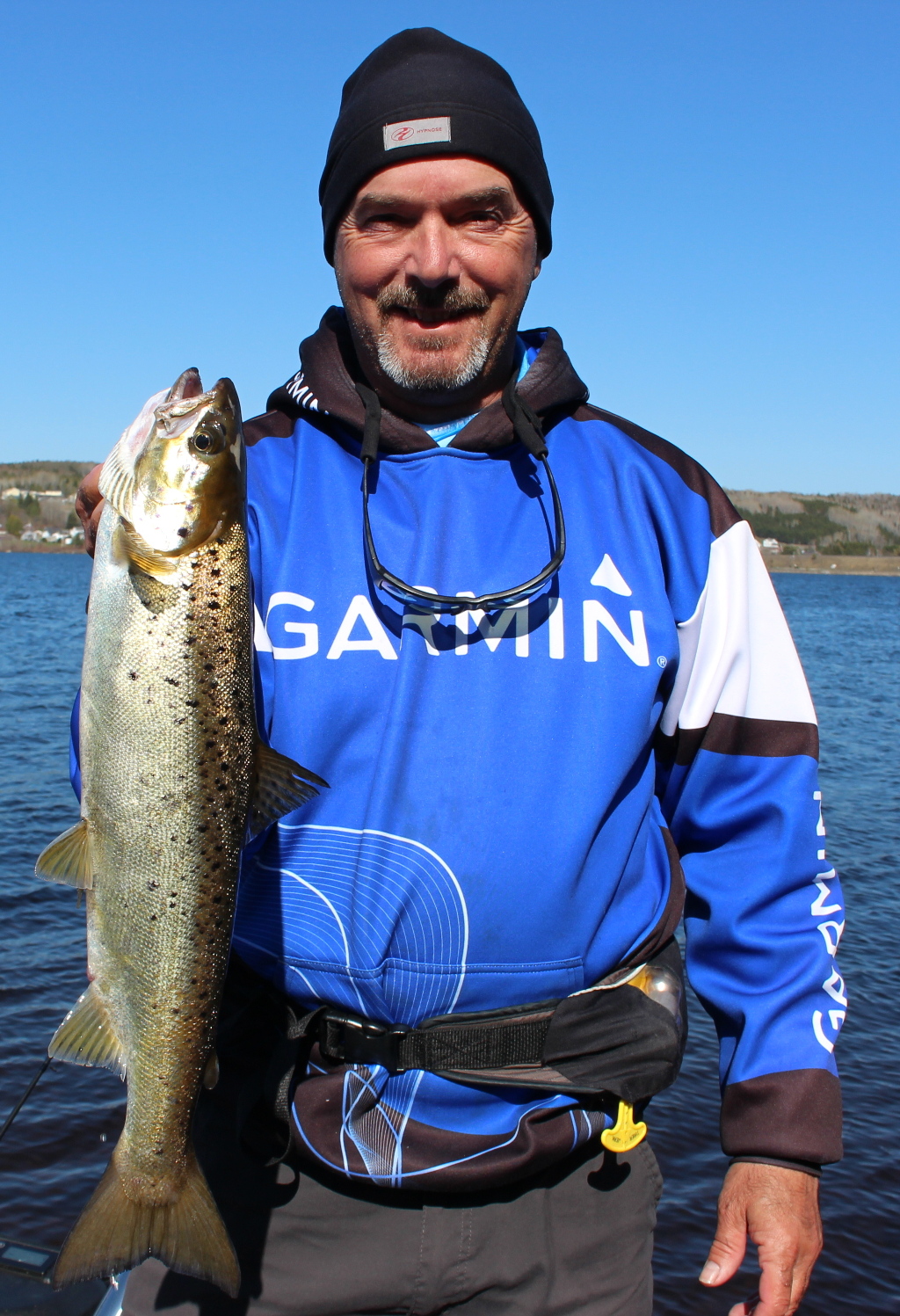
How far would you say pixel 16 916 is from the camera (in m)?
11.6

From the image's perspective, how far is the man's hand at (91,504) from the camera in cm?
266

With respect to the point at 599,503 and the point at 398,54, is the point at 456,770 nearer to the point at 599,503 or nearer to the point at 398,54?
the point at 599,503

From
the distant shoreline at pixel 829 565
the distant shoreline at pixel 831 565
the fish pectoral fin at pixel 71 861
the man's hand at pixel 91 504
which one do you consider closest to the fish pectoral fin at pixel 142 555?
the man's hand at pixel 91 504

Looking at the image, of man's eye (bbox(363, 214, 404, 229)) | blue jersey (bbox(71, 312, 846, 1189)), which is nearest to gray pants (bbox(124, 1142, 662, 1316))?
blue jersey (bbox(71, 312, 846, 1189))

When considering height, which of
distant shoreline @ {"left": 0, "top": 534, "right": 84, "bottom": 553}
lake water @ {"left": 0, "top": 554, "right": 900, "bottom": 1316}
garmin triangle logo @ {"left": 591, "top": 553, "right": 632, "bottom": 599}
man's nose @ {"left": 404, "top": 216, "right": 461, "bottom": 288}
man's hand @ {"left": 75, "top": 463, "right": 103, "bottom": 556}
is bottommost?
lake water @ {"left": 0, "top": 554, "right": 900, "bottom": 1316}

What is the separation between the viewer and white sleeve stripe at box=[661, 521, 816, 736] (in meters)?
2.94

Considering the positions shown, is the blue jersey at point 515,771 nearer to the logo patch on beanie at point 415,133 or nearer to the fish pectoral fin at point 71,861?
the fish pectoral fin at point 71,861

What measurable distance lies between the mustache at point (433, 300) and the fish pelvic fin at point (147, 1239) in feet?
7.98

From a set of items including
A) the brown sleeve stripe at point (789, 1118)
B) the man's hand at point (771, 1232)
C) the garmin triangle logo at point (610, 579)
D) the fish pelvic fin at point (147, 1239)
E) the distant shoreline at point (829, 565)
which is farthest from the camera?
the distant shoreline at point (829, 565)

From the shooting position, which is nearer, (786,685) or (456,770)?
(456,770)

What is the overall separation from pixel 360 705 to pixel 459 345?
114 centimetres

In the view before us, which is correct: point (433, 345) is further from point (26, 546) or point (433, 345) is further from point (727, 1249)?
point (26, 546)

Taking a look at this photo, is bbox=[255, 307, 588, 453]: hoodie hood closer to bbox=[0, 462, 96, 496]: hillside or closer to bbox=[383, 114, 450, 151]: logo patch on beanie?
bbox=[383, 114, 450, 151]: logo patch on beanie

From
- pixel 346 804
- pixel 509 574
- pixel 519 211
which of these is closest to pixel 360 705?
pixel 346 804
